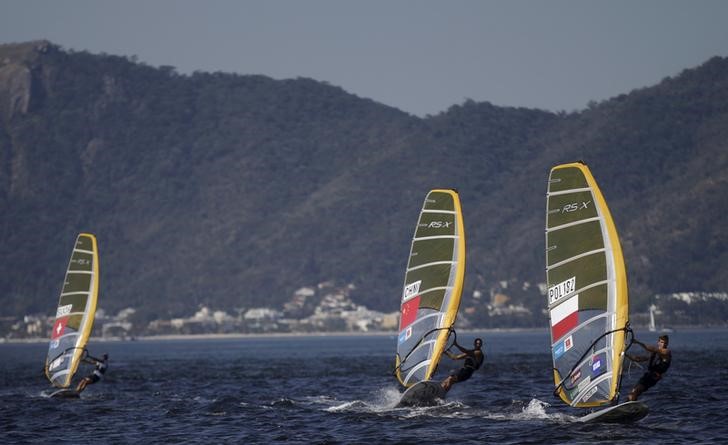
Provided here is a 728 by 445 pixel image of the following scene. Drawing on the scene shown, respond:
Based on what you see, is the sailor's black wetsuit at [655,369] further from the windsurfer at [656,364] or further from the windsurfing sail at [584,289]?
the windsurfing sail at [584,289]

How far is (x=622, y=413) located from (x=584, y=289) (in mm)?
2920

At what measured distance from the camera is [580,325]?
30.5m

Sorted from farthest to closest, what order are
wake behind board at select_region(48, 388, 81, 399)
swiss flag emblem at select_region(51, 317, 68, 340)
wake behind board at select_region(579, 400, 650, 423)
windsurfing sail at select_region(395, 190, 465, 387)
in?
swiss flag emblem at select_region(51, 317, 68, 340)
wake behind board at select_region(48, 388, 81, 399)
windsurfing sail at select_region(395, 190, 465, 387)
wake behind board at select_region(579, 400, 650, 423)

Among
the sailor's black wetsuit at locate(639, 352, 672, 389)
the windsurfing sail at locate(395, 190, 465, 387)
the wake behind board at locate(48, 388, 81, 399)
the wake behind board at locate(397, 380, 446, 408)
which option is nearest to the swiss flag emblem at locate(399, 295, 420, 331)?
the windsurfing sail at locate(395, 190, 465, 387)

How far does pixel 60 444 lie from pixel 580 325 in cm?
1287

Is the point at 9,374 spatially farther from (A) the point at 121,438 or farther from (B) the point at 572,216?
(B) the point at 572,216

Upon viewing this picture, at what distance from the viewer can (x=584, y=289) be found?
30.3 metres

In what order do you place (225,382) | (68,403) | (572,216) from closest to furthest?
(572,216) < (68,403) < (225,382)

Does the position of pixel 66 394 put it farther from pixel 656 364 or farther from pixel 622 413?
pixel 656 364

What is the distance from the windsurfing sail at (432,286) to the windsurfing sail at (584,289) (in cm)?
658

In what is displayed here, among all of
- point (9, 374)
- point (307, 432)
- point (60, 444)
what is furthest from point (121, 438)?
point (9, 374)

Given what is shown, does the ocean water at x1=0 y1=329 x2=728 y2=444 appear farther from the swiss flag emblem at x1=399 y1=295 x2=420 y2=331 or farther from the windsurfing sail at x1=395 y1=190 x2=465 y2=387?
the swiss flag emblem at x1=399 y1=295 x2=420 y2=331

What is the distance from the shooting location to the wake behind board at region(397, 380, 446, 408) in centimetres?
3797

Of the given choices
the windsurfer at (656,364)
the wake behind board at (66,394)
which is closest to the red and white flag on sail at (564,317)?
the windsurfer at (656,364)
